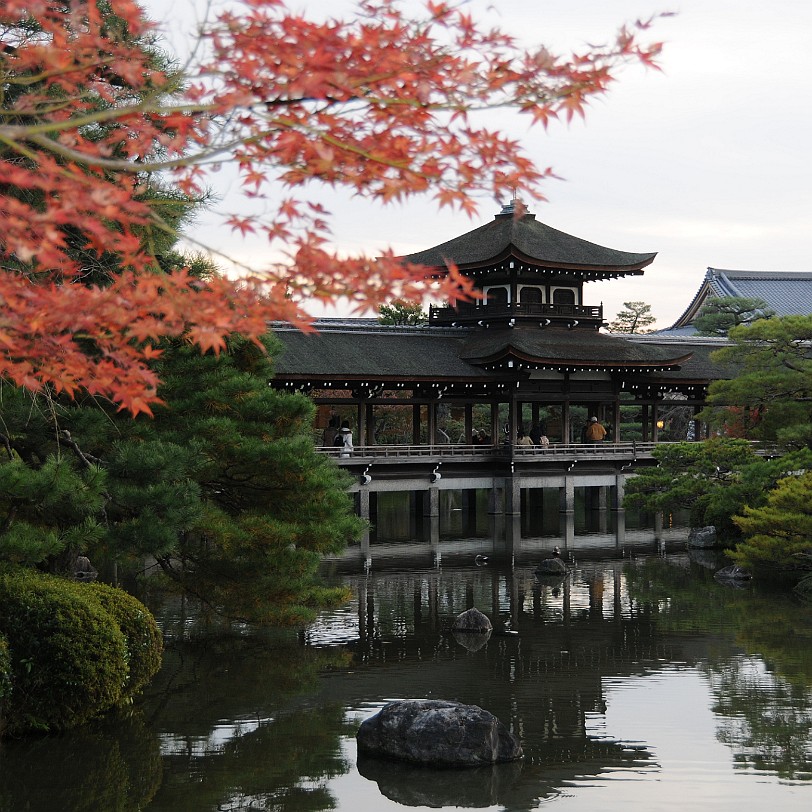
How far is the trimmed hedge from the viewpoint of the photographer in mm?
10148

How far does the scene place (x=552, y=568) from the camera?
21.6 m

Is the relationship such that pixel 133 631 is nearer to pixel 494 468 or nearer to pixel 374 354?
pixel 374 354

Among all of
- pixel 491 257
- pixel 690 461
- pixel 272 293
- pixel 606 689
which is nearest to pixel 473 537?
pixel 690 461

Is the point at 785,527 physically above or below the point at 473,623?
above

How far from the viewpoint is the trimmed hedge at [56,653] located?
10148 millimetres

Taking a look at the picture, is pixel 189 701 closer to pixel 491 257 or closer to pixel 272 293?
pixel 272 293

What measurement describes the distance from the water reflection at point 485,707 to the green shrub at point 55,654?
10.7 inches

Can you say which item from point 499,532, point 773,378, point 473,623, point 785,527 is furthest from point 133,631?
point 499,532

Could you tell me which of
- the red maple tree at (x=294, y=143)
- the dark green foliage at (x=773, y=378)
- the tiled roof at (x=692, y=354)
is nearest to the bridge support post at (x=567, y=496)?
the tiled roof at (x=692, y=354)

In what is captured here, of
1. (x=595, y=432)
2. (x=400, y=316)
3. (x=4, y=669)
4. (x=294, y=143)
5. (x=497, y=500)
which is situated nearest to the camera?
(x=294, y=143)

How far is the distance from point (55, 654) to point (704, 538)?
19185mm

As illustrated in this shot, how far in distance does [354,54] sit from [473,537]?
77.9 ft

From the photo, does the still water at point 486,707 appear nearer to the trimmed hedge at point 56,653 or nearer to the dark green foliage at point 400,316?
the trimmed hedge at point 56,653

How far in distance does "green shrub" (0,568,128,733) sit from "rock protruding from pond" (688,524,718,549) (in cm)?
1840
